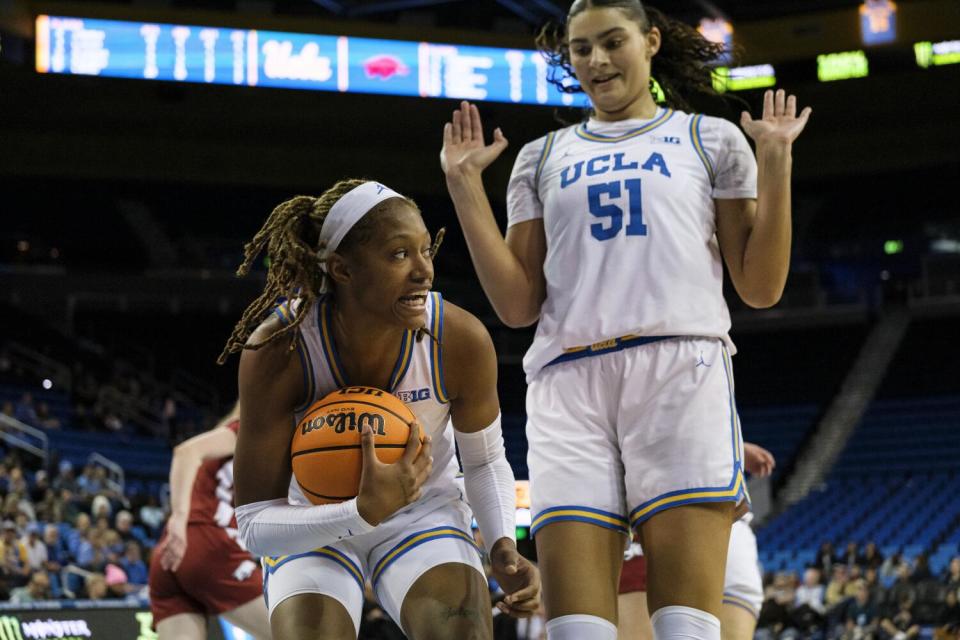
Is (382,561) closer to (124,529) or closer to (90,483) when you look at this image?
(124,529)

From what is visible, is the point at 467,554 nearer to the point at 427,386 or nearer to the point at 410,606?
the point at 410,606

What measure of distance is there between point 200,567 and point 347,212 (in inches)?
114

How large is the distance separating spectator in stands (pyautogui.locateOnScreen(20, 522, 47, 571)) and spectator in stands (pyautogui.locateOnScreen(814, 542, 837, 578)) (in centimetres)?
906

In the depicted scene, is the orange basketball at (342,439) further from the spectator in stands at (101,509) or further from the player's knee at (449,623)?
the spectator in stands at (101,509)

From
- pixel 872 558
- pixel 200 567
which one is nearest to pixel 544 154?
pixel 200 567

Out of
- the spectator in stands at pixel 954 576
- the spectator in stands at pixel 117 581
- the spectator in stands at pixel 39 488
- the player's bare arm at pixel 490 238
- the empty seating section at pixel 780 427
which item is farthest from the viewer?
the empty seating section at pixel 780 427

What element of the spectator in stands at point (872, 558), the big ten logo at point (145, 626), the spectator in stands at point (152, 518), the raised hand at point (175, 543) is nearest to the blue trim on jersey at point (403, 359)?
the raised hand at point (175, 543)

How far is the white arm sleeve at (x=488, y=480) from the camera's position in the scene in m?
3.66

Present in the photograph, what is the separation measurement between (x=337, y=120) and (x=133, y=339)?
23.8 feet

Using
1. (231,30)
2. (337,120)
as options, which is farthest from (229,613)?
(337,120)

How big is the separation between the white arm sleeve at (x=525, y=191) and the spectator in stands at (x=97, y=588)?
897 centimetres

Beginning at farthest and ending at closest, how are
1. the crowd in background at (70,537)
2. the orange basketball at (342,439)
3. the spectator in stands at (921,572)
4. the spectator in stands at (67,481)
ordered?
the spectator in stands at (67,481)
the spectator in stands at (921,572)
the crowd in background at (70,537)
the orange basketball at (342,439)

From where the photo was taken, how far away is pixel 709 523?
10.6ft

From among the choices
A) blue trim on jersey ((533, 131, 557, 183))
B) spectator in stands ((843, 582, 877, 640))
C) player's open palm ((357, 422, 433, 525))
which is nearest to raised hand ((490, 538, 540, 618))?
player's open palm ((357, 422, 433, 525))
